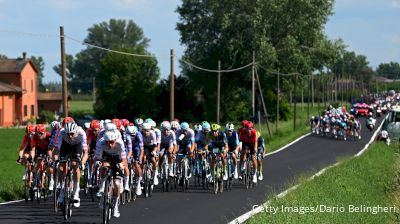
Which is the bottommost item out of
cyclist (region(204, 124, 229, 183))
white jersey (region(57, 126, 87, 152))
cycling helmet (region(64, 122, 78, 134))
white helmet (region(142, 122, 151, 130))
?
cyclist (region(204, 124, 229, 183))

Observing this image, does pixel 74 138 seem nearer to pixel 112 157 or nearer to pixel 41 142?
pixel 112 157

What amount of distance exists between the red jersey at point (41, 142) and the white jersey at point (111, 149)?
3.39 m

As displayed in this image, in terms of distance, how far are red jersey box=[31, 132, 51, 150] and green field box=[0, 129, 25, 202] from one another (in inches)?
83.9

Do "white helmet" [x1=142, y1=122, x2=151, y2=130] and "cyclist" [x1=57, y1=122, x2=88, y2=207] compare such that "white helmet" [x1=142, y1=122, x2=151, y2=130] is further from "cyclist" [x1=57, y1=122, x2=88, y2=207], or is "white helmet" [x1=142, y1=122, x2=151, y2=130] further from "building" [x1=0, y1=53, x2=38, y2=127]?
"building" [x1=0, y1=53, x2=38, y2=127]

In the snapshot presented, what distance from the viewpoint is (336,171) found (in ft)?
83.6

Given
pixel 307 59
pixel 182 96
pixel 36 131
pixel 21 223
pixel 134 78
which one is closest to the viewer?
pixel 21 223

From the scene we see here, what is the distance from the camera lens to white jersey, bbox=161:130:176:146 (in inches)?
809

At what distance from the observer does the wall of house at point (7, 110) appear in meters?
82.3

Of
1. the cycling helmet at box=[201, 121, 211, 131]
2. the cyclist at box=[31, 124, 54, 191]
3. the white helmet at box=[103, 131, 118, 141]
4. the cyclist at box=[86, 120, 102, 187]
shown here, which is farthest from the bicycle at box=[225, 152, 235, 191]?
the white helmet at box=[103, 131, 118, 141]

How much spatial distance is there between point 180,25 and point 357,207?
61.8m

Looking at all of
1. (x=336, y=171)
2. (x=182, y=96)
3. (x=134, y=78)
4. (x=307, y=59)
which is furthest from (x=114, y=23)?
(x=336, y=171)

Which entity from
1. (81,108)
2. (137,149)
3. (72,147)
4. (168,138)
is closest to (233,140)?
(168,138)

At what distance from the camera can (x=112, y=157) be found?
562 inches

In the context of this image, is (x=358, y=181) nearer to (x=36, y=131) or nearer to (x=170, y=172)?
(x=170, y=172)
